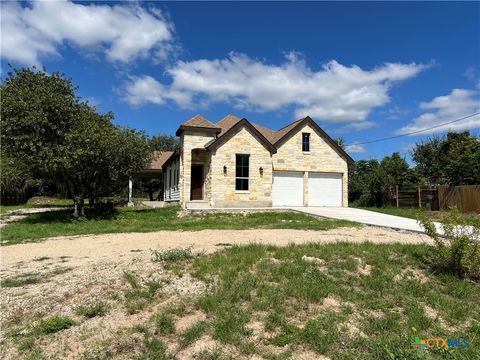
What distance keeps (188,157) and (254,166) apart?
4153 millimetres

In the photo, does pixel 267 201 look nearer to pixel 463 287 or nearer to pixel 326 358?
pixel 463 287

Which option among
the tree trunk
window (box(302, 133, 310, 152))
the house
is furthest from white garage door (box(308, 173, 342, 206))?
the tree trunk

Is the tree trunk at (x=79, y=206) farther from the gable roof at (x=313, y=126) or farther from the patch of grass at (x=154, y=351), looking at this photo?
the patch of grass at (x=154, y=351)

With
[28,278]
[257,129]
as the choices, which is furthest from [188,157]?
[28,278]

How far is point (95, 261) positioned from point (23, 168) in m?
13.0

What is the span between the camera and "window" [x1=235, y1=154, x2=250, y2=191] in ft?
74.6

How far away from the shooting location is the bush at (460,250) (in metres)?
6.55

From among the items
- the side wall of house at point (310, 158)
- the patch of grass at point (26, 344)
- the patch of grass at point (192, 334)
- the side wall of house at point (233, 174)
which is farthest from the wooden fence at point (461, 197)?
the patch of grass at point (26, 344)

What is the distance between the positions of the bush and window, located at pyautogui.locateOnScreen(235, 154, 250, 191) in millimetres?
16150

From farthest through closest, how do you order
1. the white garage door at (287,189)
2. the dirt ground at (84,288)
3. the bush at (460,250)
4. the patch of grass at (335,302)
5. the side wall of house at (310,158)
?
the side wall of house at (310,158) < the white garage door at (287,189) < the bush at (460,250) < the dirt ground at (84,288) < the patch of grass at (335,302)

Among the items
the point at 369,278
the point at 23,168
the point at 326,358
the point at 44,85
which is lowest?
the point at 326,358

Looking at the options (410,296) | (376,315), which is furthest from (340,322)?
(410,296)

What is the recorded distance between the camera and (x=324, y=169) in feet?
86.7

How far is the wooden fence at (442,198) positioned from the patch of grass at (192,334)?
56.2ft
